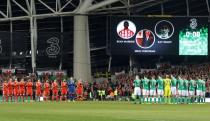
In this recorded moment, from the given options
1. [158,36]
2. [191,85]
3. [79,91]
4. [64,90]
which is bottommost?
[79,91]

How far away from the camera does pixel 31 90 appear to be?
50.2 m

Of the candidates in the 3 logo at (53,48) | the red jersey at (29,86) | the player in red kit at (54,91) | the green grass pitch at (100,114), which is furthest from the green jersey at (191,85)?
the 3 logo at (53,48)

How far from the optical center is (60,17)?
66000mm

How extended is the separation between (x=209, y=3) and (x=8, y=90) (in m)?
24.2

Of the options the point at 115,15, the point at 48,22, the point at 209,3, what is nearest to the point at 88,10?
the point at 115,15

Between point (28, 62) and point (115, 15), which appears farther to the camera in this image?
point (28, 62)

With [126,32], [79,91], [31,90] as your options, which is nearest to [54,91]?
[31,90]

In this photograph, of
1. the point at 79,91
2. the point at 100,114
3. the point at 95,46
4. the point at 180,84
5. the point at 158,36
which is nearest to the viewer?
the point at 100,114

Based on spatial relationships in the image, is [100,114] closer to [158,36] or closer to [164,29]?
[164,29]

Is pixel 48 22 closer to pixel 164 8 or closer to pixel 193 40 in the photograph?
pixel 164 8

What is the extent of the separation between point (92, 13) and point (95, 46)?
7.44 metres

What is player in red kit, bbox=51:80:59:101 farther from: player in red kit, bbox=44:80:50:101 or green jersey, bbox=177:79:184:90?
green jersey, bbox=177:79:184:90

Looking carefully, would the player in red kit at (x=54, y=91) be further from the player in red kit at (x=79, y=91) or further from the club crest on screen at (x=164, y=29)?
the club crest on screen at (x=164, y=29)

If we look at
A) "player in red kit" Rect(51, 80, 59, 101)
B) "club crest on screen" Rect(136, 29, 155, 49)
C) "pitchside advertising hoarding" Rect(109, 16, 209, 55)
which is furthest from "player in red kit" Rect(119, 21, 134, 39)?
"player in red kit" Rect(51, 80, 59, 101)
